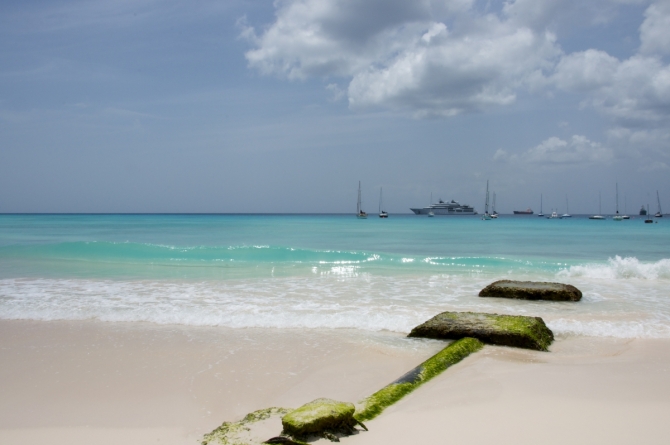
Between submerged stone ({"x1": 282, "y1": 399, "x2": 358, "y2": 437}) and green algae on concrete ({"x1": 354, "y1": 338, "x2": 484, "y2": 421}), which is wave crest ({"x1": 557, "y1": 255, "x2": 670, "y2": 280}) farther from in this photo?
submerged stone ({"x1": 282, "y1": 399, "x2": 358, "y2": 437})

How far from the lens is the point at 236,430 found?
3918 millimetres

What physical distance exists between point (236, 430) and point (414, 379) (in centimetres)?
206

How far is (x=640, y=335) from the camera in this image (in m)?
7.71

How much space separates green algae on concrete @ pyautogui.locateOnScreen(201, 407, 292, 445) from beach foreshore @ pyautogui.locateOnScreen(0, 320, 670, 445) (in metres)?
0.30

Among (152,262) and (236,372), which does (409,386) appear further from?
(152,262)

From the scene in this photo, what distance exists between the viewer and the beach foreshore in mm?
4109

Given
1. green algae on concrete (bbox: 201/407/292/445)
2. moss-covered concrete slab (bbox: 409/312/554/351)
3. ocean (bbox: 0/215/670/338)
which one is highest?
moss-covered concrete slab (bbox: 409/312/554/351)

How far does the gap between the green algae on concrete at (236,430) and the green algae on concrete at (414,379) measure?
0.75 metres

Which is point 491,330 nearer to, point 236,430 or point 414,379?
point 414,379

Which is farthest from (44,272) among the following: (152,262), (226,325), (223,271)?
(226,325)

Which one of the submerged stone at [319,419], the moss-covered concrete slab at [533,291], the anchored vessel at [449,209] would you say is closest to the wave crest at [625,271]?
the moss-covered concrete slab at [533,291]

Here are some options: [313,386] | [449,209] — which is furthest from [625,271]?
[449,209]

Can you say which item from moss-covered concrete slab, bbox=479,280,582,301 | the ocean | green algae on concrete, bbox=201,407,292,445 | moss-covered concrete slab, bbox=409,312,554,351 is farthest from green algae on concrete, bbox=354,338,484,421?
moss-covered concrete slab, bbox=479,280,582,301

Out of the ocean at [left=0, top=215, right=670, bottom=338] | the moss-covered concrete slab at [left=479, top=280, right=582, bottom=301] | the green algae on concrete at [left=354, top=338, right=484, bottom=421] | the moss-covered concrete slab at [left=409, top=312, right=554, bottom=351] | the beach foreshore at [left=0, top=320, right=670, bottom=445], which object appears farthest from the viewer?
the moss-covered concrete slab at [left=479, top=280, right=582, bottom=301]
